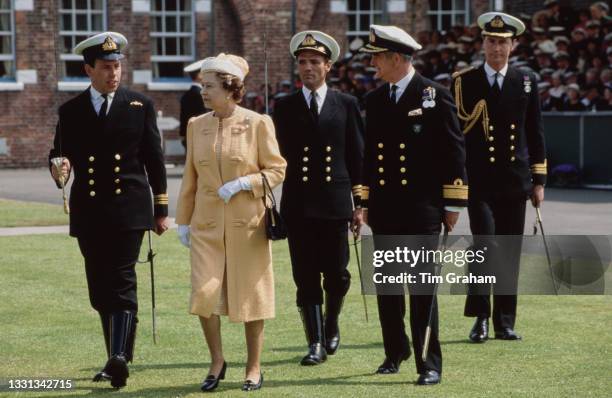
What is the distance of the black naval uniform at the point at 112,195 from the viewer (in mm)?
8469

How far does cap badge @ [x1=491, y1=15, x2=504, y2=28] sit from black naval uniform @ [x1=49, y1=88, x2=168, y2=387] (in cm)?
274

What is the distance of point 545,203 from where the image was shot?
2061 cm

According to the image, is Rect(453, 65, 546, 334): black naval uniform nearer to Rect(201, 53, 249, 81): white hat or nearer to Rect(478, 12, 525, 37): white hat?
Rect(478, 12, 525, 37): white hat

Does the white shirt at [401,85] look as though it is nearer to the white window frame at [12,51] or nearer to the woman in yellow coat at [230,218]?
the woman in yellow coat at [230,218]

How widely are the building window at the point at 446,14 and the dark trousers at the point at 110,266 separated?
93.8 feet

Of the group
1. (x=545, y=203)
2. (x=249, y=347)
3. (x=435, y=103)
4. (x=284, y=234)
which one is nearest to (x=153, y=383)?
(x=249, y=347)

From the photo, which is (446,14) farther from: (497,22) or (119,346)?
(119,346)

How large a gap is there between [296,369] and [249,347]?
85 centimetres

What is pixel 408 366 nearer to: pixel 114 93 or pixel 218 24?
pixel 114 93

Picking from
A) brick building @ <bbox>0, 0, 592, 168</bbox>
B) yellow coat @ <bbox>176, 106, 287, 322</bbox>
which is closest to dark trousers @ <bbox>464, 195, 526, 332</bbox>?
yellow coat @ <bbox>176, 106, 287, 322</bbox>

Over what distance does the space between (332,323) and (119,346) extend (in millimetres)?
1732

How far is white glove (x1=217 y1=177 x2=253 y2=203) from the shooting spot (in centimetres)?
799

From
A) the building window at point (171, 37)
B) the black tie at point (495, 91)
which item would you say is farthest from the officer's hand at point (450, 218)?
the building window at point (171, 37)

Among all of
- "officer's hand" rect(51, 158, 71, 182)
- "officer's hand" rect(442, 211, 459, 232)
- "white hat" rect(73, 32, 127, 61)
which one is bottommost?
"officer's hand" rect(442, 211, 459, 232)
